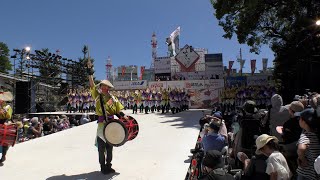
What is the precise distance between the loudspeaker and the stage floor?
15773mm

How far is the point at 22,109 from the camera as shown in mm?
26172

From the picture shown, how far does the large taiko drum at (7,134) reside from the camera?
7.09 m

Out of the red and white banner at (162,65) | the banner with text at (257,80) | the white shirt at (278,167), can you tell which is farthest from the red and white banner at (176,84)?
the white shirt at (278,167)

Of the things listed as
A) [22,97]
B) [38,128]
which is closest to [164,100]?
[38,128]

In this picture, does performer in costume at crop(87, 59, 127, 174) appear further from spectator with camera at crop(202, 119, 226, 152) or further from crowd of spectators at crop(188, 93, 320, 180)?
crowd of spectators at crop(188, 93, 320, 180)

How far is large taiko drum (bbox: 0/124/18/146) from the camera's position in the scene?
709cm

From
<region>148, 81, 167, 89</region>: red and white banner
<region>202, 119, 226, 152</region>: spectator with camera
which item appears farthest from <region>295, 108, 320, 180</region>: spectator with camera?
<region>148, 81, 167, 89</region>: red and white banner

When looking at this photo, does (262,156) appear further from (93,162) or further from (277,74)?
(277,74)

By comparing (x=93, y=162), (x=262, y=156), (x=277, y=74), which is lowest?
(x=93, y=162)

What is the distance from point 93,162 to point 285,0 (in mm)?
18133

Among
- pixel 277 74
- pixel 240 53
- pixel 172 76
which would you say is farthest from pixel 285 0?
pixel 240 53

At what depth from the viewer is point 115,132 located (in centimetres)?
620

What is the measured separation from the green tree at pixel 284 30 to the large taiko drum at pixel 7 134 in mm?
15189

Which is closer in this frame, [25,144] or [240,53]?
[25,144]
